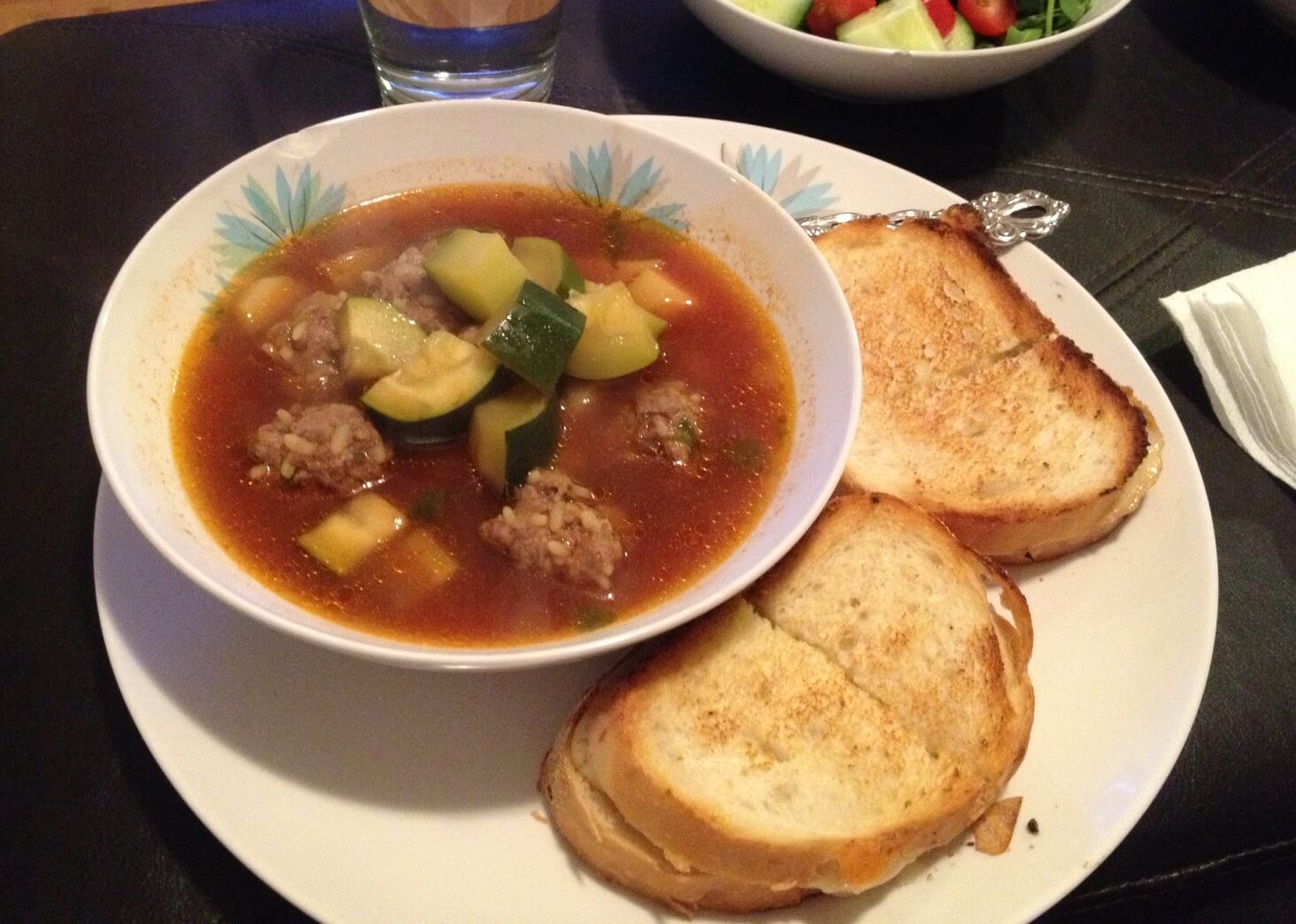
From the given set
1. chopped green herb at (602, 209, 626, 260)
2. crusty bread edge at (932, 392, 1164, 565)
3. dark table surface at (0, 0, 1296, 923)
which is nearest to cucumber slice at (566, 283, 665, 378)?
chopped green herb at (602, 209, 626, 260)

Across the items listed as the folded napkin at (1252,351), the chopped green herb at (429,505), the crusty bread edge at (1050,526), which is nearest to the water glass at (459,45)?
the chopped green herb at (429,505)

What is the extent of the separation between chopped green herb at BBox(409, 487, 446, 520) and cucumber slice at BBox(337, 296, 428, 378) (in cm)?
27

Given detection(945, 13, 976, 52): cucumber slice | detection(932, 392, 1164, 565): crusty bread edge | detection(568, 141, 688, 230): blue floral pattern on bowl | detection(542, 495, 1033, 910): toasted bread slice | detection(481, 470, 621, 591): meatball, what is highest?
detection(945, 13, 976, 52): cucumber slice

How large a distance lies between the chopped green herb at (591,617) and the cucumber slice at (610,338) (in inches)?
21.2

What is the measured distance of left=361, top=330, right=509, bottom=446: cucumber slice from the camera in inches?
72.1

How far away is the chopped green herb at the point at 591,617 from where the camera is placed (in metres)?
1.67

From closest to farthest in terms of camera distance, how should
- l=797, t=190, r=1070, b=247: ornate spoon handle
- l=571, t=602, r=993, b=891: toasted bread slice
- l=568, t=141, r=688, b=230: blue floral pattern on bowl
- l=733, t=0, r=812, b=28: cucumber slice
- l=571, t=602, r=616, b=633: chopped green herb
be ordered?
1. l=571, t=602, r=993, b=891: toasted bread slice
2. l=571, t=602, r=616, b=633: chopped green herb
3. l=568, t=141, r=688, b=230: blue floral pattern on bowl
4. l=797, t=190, r=1070, b=247: ornate spoon handle
5. l=733, t=0, r=812, b=28: cucumber slice

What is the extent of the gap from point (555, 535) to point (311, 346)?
2.26 ft

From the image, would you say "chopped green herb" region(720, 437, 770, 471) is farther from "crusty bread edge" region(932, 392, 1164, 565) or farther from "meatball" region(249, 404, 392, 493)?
"meatball" region(249, 404, 392, 493)

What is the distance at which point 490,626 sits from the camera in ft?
5.52

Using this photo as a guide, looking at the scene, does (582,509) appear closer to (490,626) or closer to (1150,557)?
(490,626)

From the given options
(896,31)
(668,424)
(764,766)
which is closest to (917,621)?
(764,766)

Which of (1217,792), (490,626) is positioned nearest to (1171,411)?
(1217,792)

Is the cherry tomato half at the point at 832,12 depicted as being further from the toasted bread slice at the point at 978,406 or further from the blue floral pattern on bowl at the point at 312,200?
the blue floral pattern on bowl at the point at 312,200
